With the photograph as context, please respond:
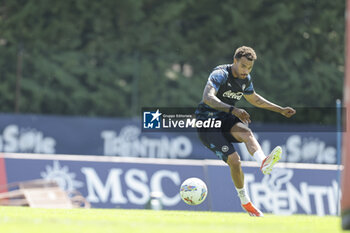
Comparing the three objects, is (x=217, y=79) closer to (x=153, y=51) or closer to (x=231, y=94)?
(x=231, y=94)

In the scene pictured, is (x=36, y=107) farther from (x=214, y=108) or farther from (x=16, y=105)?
(x=214, y=108)

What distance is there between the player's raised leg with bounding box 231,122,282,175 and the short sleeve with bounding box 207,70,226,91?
2.22 ft

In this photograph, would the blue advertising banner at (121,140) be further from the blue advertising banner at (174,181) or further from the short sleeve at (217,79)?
the short sleeve at (217,79)

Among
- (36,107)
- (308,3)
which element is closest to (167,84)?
(36,107)

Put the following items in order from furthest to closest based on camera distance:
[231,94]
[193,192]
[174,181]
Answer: [174,181] → [193,192] → [231,94]

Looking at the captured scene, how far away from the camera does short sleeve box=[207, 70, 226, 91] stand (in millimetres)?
10500

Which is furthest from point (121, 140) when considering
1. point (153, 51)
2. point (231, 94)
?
point (231, 94)

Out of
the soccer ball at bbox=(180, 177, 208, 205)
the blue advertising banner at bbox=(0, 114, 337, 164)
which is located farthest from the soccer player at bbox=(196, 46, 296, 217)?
the blue advertising banner at bbox=(0, 114, 337, 164)

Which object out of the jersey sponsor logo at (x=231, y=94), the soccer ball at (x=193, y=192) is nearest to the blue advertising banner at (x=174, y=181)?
the soccer ball at (x=193, y=192)

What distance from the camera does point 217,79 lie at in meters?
10.6

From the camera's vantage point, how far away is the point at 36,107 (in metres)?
21.8

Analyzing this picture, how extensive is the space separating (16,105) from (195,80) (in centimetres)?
515

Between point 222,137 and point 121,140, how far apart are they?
10.2 meters

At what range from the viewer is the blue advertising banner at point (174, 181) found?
15703 mm
